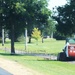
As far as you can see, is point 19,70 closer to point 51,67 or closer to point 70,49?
point 51,67

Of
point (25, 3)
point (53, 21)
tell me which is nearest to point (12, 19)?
point (25, 3)

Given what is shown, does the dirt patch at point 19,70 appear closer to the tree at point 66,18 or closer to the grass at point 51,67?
the grass at point 51,67

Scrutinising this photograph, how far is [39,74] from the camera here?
17469 mm

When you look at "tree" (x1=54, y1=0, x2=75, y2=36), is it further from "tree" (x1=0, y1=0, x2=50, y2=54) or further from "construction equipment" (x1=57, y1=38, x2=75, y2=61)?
"construction equipment" (x1=57, y1=38, x2=75, y2=61)

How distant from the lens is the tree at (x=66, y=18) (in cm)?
4509

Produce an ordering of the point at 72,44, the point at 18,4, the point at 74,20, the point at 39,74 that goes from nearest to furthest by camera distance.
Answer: the point at 39,74 → the point at 72,44 → the point at 18,4 → the point at 74,20

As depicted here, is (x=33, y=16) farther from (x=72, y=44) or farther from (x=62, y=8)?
(x=72, y=44)

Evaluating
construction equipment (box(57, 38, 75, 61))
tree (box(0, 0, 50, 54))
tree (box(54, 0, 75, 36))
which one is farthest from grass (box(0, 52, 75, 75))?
tree (box(54, 0, 75, 36))

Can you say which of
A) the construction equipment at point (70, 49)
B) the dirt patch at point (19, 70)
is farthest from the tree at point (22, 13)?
the dirt patch at point (19, 70)

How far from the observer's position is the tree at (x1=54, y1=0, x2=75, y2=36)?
4509 cm

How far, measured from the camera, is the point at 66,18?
45.8 metres

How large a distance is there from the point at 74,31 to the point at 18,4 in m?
8.91

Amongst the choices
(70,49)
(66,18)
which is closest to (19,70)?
(70,49)

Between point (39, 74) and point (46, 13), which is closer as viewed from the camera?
point (39, 74)
